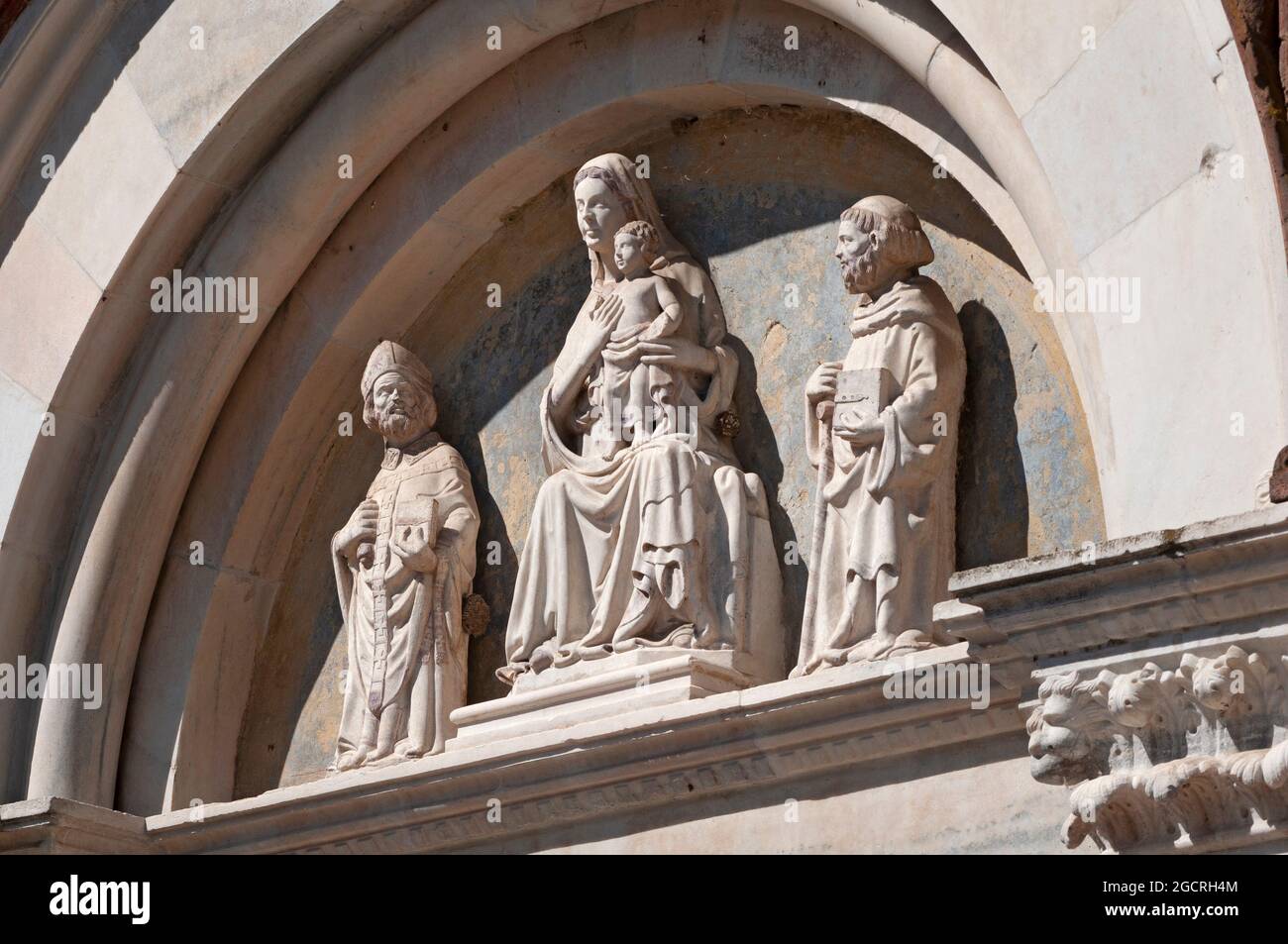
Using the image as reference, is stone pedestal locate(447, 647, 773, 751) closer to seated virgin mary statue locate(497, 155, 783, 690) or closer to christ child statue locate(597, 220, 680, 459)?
seated virgin mary statue locate(497, 155, 783, 690)

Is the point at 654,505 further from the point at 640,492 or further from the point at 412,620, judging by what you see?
the point at 412,620

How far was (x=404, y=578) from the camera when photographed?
745 cm

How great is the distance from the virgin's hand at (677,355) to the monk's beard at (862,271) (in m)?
0.54

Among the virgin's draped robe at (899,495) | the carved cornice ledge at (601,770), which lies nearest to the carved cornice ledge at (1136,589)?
the carved cornice ledge at (601,770)

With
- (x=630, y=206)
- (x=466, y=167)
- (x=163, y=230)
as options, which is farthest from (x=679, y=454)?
(x=163, y=230)

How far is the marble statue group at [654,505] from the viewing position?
6.38m

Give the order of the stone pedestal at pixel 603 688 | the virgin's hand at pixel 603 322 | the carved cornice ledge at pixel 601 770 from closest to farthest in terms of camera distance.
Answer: the carved cornice ledge at pixel 601 770 < the stone pedestal at pixel 603 688 < the virgin's hand at pixel 603 322

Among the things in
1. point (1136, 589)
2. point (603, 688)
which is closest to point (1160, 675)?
point (1136, 589)

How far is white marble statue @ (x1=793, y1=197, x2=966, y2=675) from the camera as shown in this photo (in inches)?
248

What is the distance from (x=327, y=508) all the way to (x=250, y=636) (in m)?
0.46

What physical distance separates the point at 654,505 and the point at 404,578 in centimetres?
95

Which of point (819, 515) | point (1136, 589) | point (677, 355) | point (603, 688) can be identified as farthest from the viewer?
point (677, 355)

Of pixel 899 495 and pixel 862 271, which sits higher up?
pixel 862 271

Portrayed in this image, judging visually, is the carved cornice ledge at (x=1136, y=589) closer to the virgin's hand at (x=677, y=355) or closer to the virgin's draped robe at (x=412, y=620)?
the virgin's hand at (x=677, y=355)
